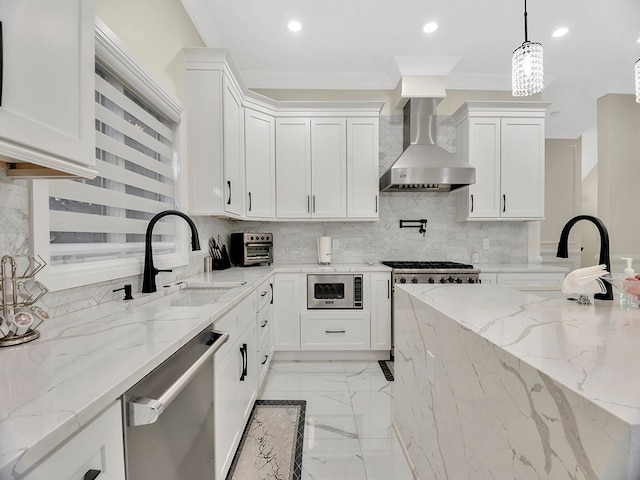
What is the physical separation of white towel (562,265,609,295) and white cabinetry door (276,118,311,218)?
2.46 metres

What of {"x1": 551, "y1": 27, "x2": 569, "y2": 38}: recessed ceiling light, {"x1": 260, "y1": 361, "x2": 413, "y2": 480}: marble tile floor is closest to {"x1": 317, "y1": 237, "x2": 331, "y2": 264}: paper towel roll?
{"x1": 260, "y1": 361, "x2": 413, "y2": 480}: marble tile floor

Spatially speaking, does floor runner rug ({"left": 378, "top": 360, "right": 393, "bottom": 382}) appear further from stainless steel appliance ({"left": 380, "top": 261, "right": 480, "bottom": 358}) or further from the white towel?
the white towel

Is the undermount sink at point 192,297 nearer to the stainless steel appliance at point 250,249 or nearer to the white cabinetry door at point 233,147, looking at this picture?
the white cabinetry door at point 233,147

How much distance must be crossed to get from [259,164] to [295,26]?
1.29m

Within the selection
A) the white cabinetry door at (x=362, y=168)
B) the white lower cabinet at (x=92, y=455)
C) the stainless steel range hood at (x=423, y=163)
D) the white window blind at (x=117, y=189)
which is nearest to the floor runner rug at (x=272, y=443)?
the white lower cabinet at (x=92, y=455)

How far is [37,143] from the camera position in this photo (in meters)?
0.79

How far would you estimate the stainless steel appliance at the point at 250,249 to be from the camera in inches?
124

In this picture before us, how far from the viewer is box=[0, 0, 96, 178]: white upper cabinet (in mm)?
717

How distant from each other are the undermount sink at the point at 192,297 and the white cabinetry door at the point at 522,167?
3.11m

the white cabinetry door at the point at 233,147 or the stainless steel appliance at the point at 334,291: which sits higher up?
the white cabinetry door at the point at 233,147

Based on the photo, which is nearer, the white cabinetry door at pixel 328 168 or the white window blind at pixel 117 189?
the white window blind at pixel 117 189

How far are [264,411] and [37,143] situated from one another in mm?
2089

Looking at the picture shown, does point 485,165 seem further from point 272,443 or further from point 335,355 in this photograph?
point 272,443

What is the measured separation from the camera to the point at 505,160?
133 inches
